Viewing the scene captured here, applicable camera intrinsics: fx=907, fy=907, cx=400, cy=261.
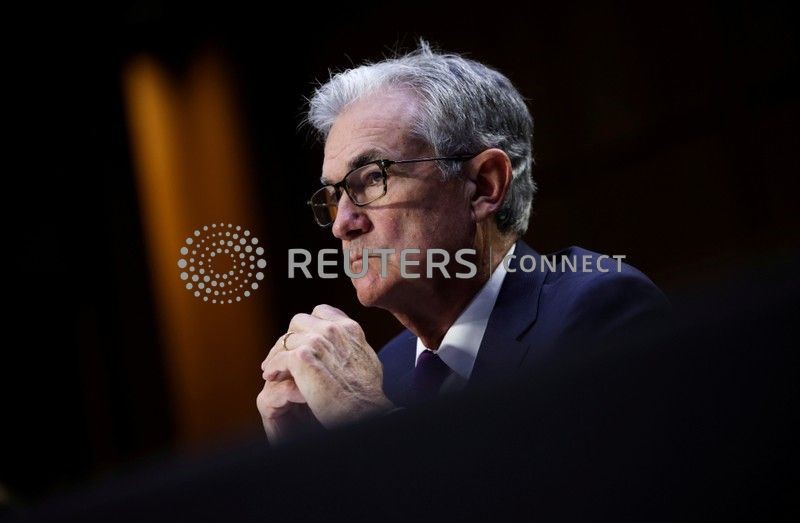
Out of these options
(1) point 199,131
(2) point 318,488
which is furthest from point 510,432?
(1) point 199,131

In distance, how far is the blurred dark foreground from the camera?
0.72 feet

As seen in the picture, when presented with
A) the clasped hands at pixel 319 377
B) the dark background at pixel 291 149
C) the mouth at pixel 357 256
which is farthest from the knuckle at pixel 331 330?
the dark background at pixel 291 149

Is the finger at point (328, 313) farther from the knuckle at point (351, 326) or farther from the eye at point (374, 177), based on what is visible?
the eye at point (374, 177)

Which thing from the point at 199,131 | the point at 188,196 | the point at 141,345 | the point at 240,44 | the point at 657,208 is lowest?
the point at 141,345

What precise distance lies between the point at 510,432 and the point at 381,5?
2028mm

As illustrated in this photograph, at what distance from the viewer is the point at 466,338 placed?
1267 millimetres

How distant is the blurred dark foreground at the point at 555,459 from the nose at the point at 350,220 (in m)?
1.01

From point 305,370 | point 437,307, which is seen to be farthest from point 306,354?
point 437,307

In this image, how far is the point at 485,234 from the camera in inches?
52.7

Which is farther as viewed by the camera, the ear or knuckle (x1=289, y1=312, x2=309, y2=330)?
the ear

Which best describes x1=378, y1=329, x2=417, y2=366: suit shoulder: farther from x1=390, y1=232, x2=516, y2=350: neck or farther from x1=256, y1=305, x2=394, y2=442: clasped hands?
x1=256, y1=305, x2=394, y2=442: clasped hands

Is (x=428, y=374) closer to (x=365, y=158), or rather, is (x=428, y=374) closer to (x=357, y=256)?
(x=357, y=256)

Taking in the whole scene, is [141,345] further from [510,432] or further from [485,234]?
[510,432]

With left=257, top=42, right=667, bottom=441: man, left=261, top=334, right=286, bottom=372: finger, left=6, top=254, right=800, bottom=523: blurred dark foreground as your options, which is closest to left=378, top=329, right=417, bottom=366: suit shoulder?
left=257, top=42, right=667, bottom=441: man
